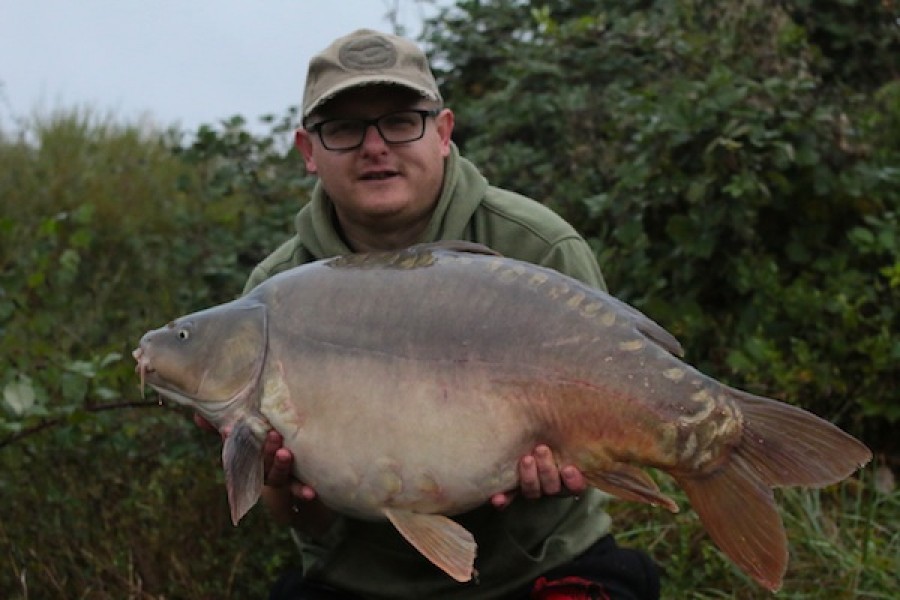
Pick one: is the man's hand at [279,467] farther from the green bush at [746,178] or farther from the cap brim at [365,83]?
the green bush at [746,178]

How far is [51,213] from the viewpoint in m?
5.93

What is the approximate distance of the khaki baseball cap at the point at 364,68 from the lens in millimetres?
2506

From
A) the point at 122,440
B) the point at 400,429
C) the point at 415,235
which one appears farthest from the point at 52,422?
the point at 400,429

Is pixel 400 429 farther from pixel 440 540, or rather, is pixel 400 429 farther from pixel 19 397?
pixel 19 397

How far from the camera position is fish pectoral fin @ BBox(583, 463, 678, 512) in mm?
2076

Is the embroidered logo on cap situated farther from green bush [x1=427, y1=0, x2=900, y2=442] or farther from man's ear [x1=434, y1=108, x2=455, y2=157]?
green bush [x1=427, y1=0, x2=900, y2=442]

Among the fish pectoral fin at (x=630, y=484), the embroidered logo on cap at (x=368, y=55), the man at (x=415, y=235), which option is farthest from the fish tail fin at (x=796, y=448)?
the embroidered logo on cap at (x=368, y=55)

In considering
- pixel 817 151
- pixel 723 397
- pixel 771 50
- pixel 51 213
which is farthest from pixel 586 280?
pixel 51 213

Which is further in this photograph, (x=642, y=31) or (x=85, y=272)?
(x=85, y=272)

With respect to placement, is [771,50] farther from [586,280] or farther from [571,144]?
[586,280]

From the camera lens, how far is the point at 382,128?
2.54 m

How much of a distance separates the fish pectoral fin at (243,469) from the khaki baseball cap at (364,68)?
2.18 feet

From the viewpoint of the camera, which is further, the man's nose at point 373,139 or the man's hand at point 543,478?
the man's nose at point 373,139

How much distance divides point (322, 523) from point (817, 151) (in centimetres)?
220
